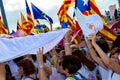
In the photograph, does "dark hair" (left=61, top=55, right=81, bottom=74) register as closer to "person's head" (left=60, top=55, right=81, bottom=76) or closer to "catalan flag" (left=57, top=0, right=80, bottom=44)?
"person's head" (left=60, top=55, right=81, bottom=76)

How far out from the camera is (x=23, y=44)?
17.1 feet

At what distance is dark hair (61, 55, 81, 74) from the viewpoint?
508cm

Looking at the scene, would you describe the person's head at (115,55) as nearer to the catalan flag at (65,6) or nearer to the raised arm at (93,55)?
the raised arm at (93,55)

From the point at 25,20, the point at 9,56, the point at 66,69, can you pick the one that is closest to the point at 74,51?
the point at 66,69

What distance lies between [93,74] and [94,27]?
0.83m

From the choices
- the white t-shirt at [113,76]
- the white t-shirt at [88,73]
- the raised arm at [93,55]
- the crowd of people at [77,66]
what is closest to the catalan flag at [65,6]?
the crowd of people at [77,66]

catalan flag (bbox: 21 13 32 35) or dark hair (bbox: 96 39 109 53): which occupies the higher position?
dark hair (bbox: 96 39 109 53)

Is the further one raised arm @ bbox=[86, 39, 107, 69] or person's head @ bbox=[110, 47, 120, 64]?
raised arm @ bbox=[86, 39, 107, 69]

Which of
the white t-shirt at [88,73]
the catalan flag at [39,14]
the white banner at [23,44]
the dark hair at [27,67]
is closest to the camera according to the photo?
the white banner at [23,44]

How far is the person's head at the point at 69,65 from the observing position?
508cm

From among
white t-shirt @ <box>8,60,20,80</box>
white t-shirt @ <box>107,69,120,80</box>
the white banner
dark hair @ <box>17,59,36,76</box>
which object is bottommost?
white t-shirt @ <box>8,60,20,80</box>

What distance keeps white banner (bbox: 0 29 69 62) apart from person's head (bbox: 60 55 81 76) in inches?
17.6

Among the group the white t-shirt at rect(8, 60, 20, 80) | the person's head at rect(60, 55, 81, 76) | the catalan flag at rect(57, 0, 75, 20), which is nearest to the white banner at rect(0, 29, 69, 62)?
the person's head at rect(60, 55, 81, 76)

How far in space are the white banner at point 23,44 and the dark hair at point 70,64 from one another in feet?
1.46
